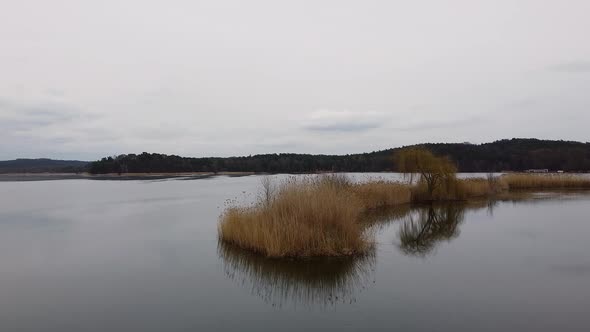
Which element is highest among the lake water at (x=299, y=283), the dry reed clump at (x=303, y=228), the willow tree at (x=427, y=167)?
the willow tree at (x=427, y=167)

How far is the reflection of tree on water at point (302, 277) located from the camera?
6.33 meters

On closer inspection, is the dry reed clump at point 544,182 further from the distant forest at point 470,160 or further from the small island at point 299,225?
the small island at point 299,225

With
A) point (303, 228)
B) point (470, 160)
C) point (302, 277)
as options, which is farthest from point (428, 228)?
point (470, 160)

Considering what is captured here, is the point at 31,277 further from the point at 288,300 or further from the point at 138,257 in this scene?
the point at 288,300

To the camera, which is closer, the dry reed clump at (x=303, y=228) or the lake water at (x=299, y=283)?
the lake water at (x=299, y=283)

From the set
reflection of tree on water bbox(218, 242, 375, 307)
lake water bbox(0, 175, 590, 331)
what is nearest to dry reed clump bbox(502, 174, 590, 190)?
lake water bbox(0, 175, 590, 331)

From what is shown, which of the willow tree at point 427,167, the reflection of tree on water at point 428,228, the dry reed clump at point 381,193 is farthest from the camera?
the willow tree at point 427,167

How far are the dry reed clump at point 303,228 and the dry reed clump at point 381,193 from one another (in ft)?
22.6

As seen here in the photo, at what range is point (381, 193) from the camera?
17.7 meters

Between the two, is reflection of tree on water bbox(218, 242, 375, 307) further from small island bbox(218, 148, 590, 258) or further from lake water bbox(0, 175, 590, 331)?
small island bbox(218, 148, 590, 258)

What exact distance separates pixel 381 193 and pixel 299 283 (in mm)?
11304

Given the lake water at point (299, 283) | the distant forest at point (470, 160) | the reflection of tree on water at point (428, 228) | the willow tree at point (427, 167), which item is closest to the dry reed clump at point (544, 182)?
the willow tree at point (427, 167)

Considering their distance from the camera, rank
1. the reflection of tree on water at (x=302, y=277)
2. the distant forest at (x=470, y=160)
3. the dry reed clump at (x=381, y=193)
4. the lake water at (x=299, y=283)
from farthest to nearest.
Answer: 1. the distant forest at (x=470, y=160)
2. the dry reed clump at (x=381, y=193)
3. the reflection of tree on water at (x=302, y=277)
4. the lake water at (x=299, y=283)

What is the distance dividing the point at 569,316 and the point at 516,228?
23.4 ft
